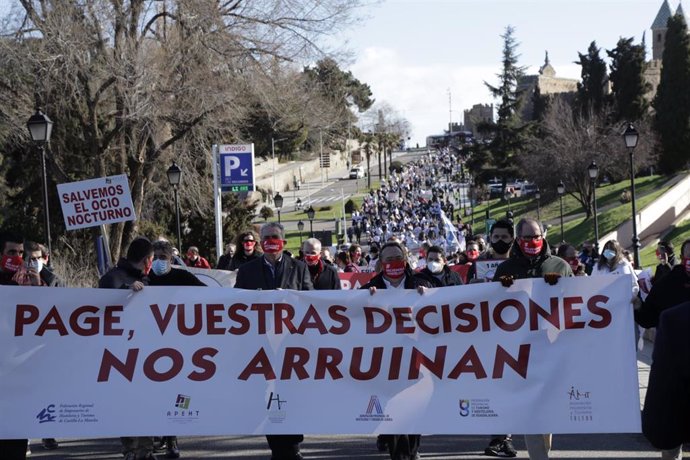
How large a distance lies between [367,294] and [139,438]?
2277mm

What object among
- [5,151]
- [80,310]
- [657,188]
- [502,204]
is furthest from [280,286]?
[502,204]

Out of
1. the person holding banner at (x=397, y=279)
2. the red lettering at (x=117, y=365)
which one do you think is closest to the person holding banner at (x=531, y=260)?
the person holding banner at (x=397, y=279)

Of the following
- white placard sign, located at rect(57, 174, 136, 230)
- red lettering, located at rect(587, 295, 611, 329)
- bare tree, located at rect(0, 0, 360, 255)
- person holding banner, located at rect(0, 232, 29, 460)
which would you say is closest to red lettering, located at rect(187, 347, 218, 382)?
person holding banner, located at rect(0, 232, 29, 460)

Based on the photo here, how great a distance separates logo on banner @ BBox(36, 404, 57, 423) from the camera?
7.98 m

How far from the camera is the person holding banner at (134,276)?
8.55 metres

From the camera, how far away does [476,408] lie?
25.5 feet

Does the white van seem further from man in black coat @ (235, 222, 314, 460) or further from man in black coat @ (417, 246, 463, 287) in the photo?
man in black coat @ (235, 222, 314, 460)

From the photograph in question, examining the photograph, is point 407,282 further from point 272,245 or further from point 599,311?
point 599,311

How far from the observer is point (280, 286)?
28.9 ft

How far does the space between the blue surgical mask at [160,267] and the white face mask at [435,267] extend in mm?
2461

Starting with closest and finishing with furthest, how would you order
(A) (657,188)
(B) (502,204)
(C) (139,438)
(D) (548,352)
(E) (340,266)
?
(D) (548,352)
(C) (139,438)
(E) (340,266)
(A) (657,188)
(B) (502,204)

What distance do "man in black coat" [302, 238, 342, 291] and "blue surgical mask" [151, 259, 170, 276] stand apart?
93.7 inches

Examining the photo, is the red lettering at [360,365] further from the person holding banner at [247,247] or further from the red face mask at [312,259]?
the person holding banner at [247,247]

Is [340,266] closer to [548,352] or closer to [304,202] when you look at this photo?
[548,352]
